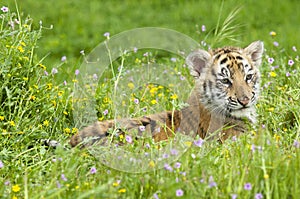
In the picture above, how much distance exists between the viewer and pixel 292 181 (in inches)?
184

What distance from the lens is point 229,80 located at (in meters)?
6.46

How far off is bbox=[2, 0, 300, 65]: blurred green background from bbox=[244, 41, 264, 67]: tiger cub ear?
16.5 feet

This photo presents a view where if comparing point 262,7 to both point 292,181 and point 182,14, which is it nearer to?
point 182,14

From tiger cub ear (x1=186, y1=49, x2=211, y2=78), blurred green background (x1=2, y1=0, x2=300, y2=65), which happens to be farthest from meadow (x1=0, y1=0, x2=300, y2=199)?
blurred green background (x1=2, y1=0, x2=300, y2=65)

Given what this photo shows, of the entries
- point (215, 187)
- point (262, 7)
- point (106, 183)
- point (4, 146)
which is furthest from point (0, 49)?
point (262, 7)

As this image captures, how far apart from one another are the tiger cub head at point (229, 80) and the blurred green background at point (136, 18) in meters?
5.25

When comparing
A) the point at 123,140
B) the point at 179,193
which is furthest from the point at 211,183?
the point at 123,140

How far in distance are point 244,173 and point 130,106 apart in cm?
242

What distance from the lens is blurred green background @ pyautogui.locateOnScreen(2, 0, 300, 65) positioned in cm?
1250

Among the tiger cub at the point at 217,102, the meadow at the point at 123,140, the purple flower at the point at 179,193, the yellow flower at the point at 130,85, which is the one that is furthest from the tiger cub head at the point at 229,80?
the purple flower at the point at 179,193

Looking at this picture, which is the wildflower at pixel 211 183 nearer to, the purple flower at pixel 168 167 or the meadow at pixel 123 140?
the meadow at pixel 123 140

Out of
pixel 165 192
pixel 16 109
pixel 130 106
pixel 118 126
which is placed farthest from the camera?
pixel 130 106

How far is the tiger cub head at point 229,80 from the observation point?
21.0ft

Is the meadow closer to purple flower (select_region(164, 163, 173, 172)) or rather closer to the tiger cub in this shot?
purple flower (select_region(164, 163, 173, 172))
